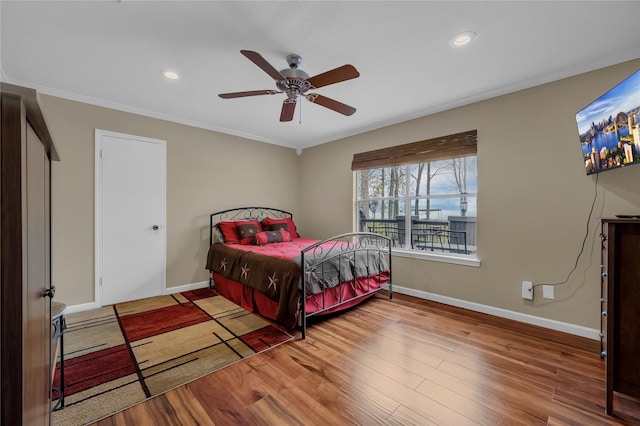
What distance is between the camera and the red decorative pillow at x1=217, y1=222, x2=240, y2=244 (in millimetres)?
3875

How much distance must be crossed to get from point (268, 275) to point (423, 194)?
2319mm

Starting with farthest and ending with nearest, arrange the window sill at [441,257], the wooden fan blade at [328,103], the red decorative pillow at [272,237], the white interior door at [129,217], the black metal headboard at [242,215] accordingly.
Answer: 1. the black metal headboard at [242,215]
2. the red decorative pillow at [272,237]
3. the white interior door at [129,217]
4. the window sill at [441,257]
5. the wooden fan blade at [328,103]

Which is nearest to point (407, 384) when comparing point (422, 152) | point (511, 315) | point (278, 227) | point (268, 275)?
point (268, 275)

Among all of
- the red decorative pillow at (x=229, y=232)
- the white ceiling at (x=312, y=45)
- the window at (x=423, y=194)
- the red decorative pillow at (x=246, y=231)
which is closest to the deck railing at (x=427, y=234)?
the window at (x=423, y=194)

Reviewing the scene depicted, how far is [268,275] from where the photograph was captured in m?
2.73

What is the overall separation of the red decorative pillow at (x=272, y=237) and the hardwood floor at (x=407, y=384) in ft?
5.38

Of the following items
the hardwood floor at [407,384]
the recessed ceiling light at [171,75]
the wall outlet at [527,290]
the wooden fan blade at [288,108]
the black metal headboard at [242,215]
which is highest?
the recessed ceiling light at [171,75]

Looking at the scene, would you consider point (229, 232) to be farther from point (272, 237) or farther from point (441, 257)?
point (441, 257)

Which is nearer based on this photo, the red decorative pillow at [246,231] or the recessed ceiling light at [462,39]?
the recessed ceiling light at [462,39]

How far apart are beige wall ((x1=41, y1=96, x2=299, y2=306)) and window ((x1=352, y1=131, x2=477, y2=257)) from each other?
1654 millimetres

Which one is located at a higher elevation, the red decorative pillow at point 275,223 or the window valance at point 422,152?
the window valance at point 422,152

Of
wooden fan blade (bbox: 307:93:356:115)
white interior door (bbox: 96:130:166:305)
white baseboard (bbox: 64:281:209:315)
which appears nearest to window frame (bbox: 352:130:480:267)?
wooden fan blade (bbox: 307:93:356:115)

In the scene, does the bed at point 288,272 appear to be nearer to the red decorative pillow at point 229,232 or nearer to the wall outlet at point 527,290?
the red decorative pillow at point 229,232

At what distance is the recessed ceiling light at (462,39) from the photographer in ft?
6.41
